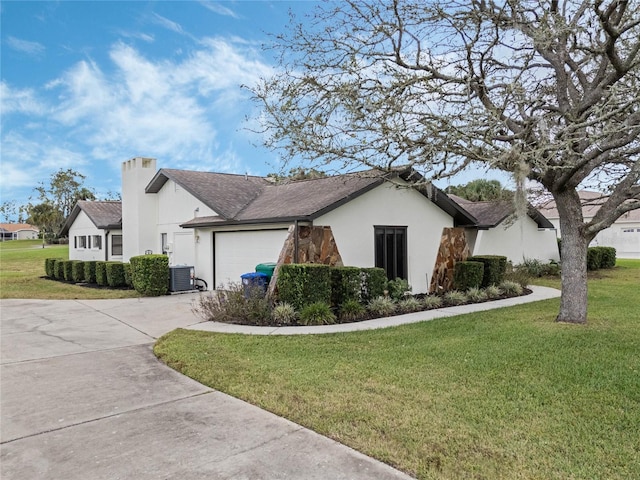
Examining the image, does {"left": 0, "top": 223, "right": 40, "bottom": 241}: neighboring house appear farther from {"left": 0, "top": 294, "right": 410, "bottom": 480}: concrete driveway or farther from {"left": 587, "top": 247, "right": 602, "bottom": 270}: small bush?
{"left": 0, "top": 294, "right": 410, "bottom": 480}: concrete driveway

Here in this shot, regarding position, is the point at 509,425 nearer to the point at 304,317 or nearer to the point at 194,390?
the point at 194,390

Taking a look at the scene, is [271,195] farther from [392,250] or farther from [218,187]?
[392,250]

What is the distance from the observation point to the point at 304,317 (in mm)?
9281

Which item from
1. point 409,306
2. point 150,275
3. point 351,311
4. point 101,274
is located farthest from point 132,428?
point 101,274

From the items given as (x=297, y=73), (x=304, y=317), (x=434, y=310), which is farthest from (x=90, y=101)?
(x=434, y=310)

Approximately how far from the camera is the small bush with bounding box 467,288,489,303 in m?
12.7

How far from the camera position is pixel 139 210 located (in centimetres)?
1892

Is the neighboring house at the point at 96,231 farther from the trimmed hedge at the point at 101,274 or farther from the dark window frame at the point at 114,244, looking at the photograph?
the trimmed hedge at the point at 101,274

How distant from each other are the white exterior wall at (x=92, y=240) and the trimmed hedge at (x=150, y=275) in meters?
9.05

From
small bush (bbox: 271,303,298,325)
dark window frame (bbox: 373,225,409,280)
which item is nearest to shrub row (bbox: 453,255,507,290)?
dark window frame (bbox: 373,225,409,280)

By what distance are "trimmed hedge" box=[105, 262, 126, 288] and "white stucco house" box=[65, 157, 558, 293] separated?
1.95 m

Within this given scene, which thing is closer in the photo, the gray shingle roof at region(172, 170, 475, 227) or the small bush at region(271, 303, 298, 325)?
the small bush at region(271, 303, 298, 325)

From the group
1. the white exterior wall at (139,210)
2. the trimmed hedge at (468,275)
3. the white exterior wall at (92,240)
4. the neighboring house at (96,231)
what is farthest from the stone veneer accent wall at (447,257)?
the white exterior wall at (92,240)

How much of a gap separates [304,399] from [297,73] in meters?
6.52
